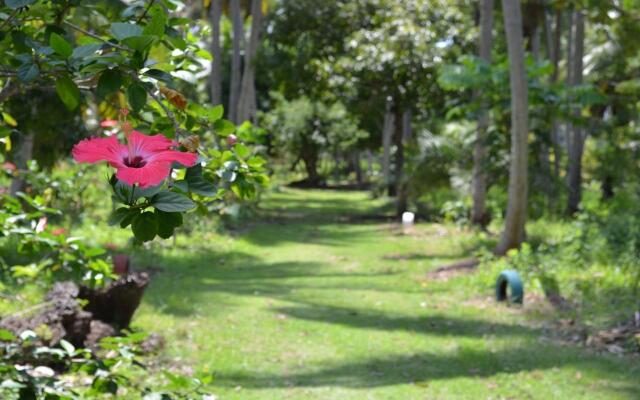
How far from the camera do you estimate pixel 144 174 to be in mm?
1561

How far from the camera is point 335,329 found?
878 centimetres

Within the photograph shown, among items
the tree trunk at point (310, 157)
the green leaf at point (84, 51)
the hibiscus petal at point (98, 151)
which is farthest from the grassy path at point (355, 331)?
the tree trunk at point (310, 157)

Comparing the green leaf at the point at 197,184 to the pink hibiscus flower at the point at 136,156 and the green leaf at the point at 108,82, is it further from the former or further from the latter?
the green leaf at the point at 108,82

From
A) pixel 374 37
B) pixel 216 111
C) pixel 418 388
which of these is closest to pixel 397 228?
pixel 374 37

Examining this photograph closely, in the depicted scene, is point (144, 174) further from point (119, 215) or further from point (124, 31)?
point (124, 31)

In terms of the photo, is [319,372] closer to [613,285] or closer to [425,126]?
[613,285]

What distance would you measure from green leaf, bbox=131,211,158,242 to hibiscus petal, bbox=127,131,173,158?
0.13m

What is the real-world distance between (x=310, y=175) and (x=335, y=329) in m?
32.0

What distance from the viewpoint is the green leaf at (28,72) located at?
1.96m

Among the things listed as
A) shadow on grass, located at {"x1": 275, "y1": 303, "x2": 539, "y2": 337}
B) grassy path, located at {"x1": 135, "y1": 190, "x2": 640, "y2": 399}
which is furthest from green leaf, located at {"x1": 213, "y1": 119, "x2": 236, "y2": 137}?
shadow on grass, located at {"x1": 275, "y1": 303, "x2": 539, "y2": 337}

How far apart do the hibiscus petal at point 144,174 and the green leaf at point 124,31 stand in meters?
0.51

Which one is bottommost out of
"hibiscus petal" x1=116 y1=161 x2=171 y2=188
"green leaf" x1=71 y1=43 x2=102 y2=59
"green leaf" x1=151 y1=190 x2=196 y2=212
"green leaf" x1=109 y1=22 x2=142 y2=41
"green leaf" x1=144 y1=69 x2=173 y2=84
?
"green leaf" x1=151 y1=190 x2=196 y2=212

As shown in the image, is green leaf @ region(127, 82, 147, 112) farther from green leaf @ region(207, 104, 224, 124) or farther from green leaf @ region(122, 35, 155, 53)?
green leaf @ region(207, 104, 224, 124)

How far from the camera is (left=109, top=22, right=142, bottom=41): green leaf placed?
1.98m
